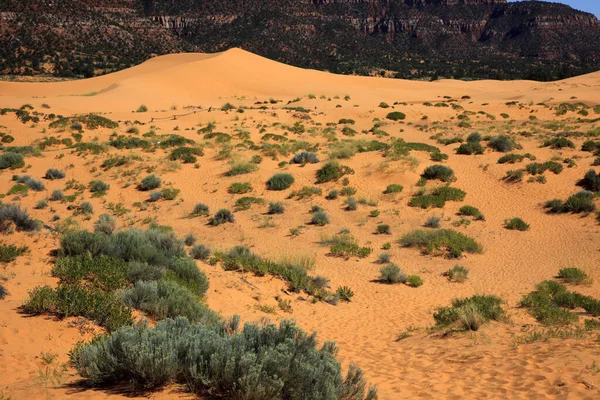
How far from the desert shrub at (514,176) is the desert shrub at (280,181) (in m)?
9.17

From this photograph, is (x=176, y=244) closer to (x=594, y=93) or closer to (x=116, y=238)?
(x=116, y=238)

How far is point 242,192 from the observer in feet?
61.5

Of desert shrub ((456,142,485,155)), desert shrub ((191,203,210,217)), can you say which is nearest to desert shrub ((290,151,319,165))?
desert shrub ((191,203,210,217))

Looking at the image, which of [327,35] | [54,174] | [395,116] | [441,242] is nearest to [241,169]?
[54,174]

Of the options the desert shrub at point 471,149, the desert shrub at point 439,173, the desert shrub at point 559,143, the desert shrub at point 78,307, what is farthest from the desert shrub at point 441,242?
the desert shrub at point 559,143

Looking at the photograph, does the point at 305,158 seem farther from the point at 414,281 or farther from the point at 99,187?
the point at 414,281

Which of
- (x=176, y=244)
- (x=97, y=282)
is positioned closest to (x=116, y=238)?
(x=176, y=244)

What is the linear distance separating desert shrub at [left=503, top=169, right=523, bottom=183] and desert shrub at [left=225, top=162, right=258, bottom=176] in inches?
435

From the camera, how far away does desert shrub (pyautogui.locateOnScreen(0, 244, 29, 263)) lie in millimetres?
8273

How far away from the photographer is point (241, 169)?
20.5 m

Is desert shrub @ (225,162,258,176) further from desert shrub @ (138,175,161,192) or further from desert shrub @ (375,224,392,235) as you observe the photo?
desert shrub @ (375,224,392,235)

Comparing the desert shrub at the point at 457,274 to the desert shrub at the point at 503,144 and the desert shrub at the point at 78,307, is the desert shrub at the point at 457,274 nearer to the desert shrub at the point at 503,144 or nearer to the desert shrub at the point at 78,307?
the desert shrub at the point at 78,307

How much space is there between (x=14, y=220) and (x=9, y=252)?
→ 2.09 m

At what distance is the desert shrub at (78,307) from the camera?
609 cm
